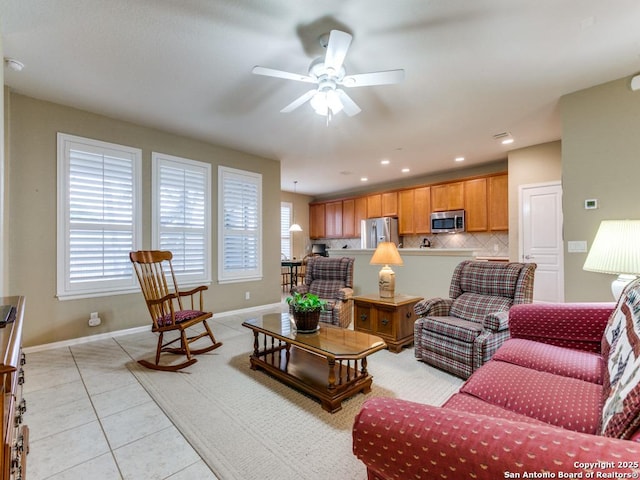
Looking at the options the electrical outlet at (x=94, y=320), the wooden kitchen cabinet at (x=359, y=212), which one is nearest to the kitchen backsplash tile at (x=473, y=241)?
the wooden kitchen cabinet at (x=359, y=212)

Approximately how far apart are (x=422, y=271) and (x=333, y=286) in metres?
1.27

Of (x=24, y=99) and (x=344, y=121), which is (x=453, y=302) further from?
(x=24, y=99)

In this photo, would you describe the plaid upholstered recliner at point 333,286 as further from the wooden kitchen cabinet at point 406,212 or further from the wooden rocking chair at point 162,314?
the wooden kitchen cabinet at point 406,212

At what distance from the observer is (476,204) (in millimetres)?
5676

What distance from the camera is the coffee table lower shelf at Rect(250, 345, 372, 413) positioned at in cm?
200

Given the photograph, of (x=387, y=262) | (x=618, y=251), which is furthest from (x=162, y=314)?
(x=618, y=251)

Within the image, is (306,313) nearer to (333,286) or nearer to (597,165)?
(333,286)

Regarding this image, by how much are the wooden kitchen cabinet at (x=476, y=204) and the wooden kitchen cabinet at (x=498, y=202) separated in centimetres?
10

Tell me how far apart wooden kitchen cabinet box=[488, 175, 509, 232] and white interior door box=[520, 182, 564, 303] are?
1.58 feet

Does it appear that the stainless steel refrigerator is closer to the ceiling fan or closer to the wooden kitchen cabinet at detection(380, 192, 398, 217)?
the wooden kitchen cabinet at detection(380, 192, 398, 217)

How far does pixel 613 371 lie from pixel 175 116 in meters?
4.26

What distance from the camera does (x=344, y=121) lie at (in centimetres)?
371

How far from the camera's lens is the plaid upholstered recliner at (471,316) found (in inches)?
91.2

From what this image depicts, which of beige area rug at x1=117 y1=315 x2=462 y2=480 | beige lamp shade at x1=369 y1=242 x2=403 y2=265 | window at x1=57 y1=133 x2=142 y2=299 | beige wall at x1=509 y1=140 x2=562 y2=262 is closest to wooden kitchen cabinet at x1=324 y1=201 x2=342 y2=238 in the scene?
beige wall at x1=509 y1=140 x2=562 y2=262
